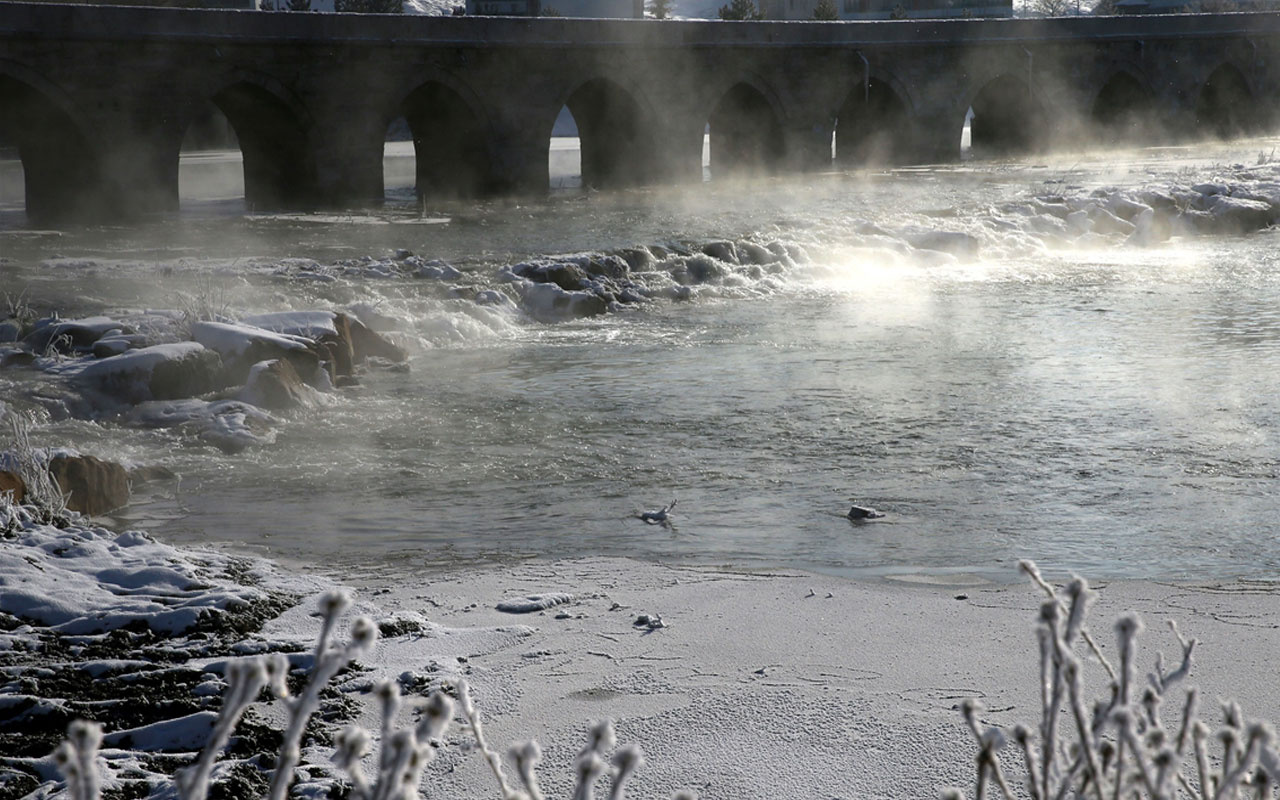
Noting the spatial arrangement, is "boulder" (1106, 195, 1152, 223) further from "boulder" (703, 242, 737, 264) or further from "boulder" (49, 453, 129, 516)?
"boulder" (49, 453, 129, 516)

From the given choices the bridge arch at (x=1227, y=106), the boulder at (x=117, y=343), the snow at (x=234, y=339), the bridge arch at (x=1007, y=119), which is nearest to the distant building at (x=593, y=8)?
the bridge arch at (x=1007, y=119)

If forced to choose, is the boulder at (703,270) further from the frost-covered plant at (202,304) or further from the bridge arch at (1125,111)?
the bridge arch at (1125,111)

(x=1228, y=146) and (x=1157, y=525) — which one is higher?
(x=1228, y=146)

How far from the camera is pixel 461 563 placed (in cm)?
539

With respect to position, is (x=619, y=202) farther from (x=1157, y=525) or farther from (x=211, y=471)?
(x=1157, y=525)

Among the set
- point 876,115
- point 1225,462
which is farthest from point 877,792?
point 876,115

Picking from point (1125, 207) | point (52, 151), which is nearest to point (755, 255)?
point (1125, 207)

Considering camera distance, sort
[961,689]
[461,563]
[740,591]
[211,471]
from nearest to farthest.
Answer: [961,689] → [740,591] → [461,563] → [211,471]

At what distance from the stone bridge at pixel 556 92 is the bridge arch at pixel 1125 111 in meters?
0.07

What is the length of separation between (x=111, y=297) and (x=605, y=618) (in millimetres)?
9396

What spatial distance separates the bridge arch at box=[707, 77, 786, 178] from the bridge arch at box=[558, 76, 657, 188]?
272 cm

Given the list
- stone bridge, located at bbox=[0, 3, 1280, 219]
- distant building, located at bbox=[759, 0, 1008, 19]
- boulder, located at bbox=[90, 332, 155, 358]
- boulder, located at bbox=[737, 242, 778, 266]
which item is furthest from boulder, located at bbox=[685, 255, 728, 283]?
distant building, located at bbox=[759, 0, 1008, 19]

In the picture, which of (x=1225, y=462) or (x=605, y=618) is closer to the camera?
(x=605, y=618)

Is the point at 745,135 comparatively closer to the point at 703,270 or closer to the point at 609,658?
the point at 703,270
